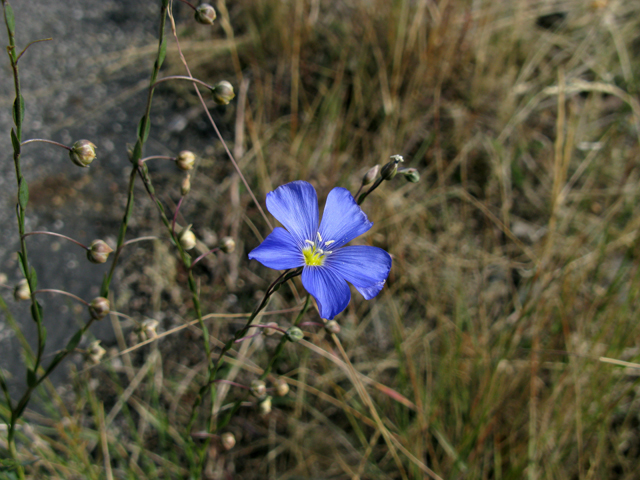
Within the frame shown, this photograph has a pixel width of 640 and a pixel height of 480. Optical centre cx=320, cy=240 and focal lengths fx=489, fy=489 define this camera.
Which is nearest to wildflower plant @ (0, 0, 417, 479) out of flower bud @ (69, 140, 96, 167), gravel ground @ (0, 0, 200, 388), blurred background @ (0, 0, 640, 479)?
flower bud @ (69, 140, 96, 167)

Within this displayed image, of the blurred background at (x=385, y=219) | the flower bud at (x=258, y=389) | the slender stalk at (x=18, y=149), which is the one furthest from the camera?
the blurred background at (x=385, y=219)

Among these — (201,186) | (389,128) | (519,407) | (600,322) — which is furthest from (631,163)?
(201,186)

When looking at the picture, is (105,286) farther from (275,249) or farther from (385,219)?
(385,219)

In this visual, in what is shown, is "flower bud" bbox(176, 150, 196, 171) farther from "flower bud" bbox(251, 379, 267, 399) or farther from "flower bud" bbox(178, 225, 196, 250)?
"flower bud" bbox(251, 379, 267, 399)

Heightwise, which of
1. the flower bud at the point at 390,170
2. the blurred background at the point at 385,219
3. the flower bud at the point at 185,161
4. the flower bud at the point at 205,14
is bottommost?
the blurred background at the point at 385,219

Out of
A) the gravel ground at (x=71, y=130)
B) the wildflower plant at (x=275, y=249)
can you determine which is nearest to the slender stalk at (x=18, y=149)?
the wildflower plant at (x=275, y=249)

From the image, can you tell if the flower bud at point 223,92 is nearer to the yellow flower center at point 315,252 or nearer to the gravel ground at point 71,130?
the yellow flower center at point 315,252

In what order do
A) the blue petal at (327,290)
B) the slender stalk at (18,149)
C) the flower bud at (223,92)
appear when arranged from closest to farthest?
the slender stalk at (18,149), the blue petal at (327,290), the flower bud at (223,92)

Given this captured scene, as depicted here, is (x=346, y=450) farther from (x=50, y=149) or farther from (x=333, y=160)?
(x=50, y=149)

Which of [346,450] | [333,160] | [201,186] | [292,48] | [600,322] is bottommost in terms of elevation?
[346,450]
